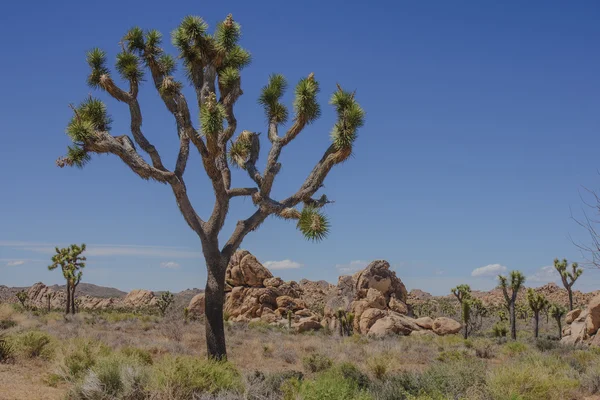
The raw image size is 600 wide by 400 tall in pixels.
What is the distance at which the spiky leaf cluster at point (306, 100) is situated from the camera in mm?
11812

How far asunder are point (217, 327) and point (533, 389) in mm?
6737

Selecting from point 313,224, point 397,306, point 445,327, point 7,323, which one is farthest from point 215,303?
point 397,306

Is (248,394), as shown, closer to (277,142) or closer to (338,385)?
(338,385)

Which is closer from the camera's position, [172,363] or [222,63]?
[172,363]

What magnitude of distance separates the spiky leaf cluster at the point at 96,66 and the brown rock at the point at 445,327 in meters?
25.4

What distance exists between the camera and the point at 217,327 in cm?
1173

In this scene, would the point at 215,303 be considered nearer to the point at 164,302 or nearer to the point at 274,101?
the point at 274,101

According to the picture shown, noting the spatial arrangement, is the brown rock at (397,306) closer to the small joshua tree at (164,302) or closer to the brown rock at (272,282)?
the brown rock at (272,282)

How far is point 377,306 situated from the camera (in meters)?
34.4

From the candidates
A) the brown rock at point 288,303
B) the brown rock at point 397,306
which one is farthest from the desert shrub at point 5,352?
the brown rock at point 288,303

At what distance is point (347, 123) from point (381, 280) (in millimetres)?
25956

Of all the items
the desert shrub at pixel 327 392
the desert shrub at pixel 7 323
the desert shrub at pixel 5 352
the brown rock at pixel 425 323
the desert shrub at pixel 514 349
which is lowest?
the brown rock at pixel 425 323

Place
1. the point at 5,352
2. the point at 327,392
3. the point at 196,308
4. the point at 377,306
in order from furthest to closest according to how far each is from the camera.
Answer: the point at 196,308 < the point at 377,306 < the point at 5,352 < the point at 327,392

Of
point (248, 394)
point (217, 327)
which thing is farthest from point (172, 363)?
point (217, 327)
